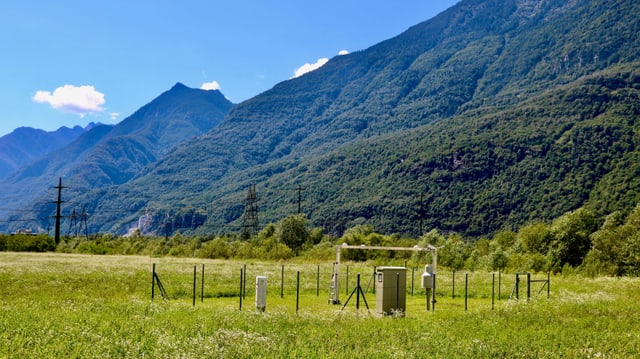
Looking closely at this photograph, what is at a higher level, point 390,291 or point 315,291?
point 390,291

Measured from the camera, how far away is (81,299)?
21.4m

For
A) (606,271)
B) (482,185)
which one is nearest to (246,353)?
(606,271)

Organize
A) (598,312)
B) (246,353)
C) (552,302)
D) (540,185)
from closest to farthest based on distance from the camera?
(246,353)
(598,312)
(552,302)
(540,185)

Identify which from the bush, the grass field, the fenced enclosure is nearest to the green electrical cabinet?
the grass field

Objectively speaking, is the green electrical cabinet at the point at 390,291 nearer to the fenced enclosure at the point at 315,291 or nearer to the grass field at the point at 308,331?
the grass field at the point at 308,331

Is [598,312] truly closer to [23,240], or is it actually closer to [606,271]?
[606,271]

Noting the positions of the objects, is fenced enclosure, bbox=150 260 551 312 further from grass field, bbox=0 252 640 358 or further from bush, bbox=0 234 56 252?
bush, bbox=0 234 56 252

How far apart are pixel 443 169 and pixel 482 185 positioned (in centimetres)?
2134

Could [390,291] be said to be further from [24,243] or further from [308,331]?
[24,243]

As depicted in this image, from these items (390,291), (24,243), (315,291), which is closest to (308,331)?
(390,291)

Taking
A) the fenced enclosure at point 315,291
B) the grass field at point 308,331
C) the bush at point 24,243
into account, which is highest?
Answer: the grass field at point 308,331

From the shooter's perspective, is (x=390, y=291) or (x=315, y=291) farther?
(x=315, y=291)

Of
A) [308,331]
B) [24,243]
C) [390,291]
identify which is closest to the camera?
[308,331]

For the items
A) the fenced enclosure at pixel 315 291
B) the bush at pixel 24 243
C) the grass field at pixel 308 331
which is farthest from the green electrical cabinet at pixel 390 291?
the bush at pixel 24 243
